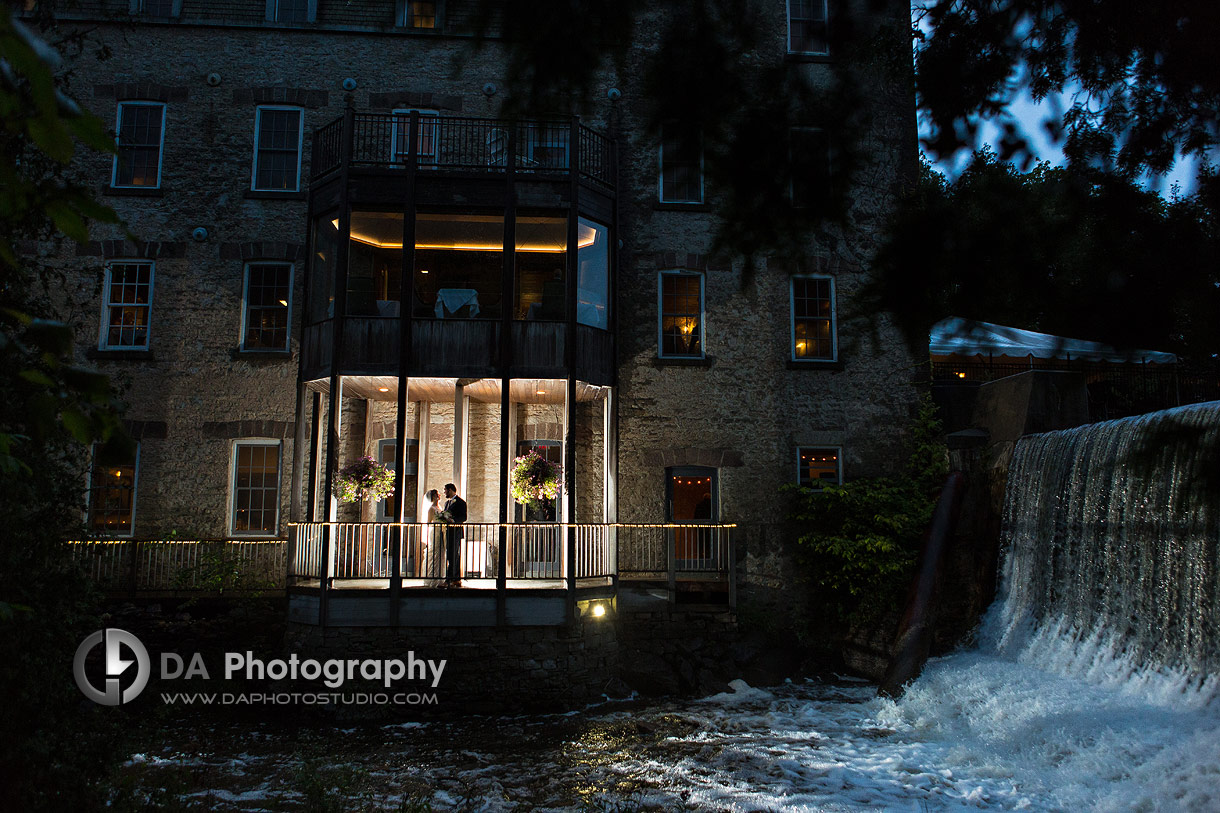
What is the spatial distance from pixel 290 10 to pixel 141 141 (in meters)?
3.82

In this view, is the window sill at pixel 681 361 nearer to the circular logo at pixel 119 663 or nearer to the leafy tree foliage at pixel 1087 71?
the circular logo at pixel 119 663

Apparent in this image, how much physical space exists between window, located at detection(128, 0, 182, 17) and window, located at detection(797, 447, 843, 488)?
14.6 meters

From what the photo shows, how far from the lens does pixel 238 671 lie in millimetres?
13203

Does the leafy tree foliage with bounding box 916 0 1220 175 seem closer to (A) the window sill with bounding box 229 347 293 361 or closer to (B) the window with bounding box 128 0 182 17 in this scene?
(A) the window sill with bounding box 229 347 293 361

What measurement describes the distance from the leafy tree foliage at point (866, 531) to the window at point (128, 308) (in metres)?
12.3

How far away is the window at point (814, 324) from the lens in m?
16.4

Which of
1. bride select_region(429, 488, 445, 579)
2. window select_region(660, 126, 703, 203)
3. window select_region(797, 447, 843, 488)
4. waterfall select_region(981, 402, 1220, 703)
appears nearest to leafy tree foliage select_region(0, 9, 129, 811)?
window select_region(660, 126, 703, 203)

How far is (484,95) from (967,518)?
11.8m

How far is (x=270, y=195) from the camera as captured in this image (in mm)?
15719

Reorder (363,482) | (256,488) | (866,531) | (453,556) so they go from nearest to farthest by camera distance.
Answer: (453,556), (363,482), (866,531), (256,488)

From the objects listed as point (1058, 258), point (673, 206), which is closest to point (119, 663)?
point (673, 206)

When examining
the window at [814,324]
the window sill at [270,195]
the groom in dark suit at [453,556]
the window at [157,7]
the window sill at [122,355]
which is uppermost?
the window at [157,7]

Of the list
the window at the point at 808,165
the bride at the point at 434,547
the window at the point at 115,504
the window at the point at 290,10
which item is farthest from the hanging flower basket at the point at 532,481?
the window at the point at 808,165

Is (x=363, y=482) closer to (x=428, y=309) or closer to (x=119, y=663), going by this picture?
(x=428, y=309)
